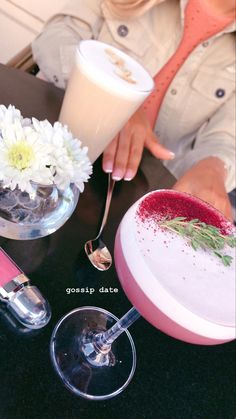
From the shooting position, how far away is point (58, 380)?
20.3 inches

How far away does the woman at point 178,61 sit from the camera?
1.08 metres

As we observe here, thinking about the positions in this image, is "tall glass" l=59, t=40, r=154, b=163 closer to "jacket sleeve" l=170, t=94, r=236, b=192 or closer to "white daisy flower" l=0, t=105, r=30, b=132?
"white daisy flower" l=0, t=105, r=30, b=132

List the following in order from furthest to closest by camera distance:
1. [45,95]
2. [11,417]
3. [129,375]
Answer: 1. [45,95]
2. [129,375]
3. [11,417]

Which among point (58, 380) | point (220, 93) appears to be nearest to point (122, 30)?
point (220, 93)

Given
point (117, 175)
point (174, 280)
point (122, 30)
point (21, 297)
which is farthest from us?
point (122, 30)

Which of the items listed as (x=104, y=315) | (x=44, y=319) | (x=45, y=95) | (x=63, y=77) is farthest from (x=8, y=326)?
(x=63, y=77)

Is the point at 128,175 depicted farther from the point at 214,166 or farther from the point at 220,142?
the point at 220,142

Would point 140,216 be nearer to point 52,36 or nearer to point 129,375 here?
point 129,375

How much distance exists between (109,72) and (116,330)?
40cm

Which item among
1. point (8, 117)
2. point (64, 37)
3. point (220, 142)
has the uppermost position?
point (8, 117)

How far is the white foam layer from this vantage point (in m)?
0.67

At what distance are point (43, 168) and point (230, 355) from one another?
42 cm

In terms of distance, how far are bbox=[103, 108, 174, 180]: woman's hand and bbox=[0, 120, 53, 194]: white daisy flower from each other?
30 centimetres

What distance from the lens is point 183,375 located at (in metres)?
0.60
